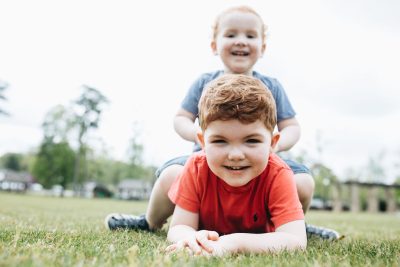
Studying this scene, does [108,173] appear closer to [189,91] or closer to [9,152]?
[9,152]

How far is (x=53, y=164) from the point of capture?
51.6 metres

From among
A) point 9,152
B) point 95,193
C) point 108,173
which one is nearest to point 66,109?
point 95,193

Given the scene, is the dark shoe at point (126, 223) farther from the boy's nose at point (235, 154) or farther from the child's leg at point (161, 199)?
the boy's nose at point (235, 154)

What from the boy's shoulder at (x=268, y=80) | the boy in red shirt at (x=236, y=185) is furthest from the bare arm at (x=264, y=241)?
the boy's shoulder at (x=268, y=80)

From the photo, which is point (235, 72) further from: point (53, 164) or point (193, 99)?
point (53, 164)

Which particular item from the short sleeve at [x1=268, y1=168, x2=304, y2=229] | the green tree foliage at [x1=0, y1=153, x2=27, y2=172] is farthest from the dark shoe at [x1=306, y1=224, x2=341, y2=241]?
the green tree foliage at [x1=0, y1=153, x2=27, y2=172]

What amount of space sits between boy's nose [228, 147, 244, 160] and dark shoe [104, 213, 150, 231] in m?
1.60

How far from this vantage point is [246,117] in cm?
227

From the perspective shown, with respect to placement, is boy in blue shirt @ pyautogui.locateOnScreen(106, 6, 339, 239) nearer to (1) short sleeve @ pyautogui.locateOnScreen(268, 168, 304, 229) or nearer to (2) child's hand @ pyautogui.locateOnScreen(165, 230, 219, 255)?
(1) short sleeve @ pyautogui.locateOnScreen(268, 168, 304, 229)

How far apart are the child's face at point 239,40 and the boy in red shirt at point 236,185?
1.26m

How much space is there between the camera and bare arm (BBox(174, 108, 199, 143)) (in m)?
3.50

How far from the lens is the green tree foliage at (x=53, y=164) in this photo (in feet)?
167

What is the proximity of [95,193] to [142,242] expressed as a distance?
6692cm

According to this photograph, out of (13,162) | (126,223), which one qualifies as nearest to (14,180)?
(13,162)
